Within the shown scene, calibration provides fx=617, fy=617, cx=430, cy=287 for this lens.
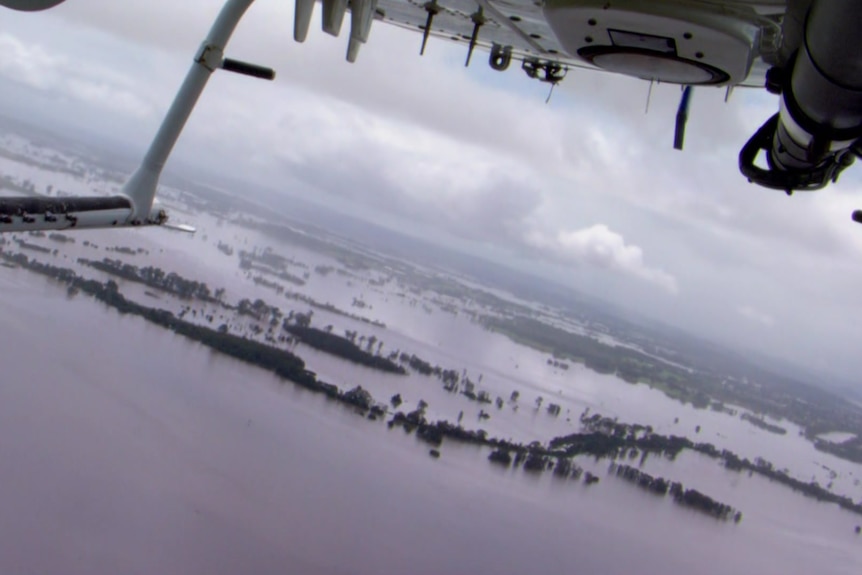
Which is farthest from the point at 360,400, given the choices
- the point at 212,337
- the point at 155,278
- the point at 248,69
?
the point at 248,69

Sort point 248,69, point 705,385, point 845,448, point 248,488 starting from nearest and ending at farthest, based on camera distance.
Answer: point 248,69 < point 248,488 < point 845,448 < point 705,385

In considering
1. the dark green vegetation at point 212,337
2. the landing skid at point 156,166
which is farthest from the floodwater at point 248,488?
the landing skid at point 156,166

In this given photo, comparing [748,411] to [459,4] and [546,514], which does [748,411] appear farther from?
[459,4]

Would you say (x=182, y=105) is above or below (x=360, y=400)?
above

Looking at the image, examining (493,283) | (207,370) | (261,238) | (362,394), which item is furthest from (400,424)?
(493,283)

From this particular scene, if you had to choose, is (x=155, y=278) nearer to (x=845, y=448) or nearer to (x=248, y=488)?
(x=248, y=488)

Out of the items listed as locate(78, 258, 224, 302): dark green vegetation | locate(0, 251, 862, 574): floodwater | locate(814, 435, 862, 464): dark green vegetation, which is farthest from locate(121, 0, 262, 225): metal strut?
locate(814, 435, 862, 464): dark green vegetation
